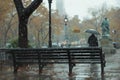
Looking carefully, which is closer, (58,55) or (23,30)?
(58,55)

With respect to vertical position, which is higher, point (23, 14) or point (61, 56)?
point (23, 14)

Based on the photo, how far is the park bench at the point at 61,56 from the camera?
41.8ft

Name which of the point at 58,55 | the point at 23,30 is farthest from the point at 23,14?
the point at 58,55

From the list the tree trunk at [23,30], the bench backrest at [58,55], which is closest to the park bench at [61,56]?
the bench backrest at [58,55]

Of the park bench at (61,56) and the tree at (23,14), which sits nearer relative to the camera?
the park bench at (61,56)

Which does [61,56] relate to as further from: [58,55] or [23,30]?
[23,30]

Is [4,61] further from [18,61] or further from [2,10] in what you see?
[2,10]

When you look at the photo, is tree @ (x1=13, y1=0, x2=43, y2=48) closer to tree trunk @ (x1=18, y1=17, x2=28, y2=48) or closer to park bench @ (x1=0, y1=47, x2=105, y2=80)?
tree trunk @ (x1=18, y1=17, x2=28, y2=48)

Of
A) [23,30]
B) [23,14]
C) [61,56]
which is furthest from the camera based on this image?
[23,30]

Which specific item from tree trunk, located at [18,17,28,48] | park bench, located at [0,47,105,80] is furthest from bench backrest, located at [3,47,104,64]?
tree trunk, located at [18,17,28,48]

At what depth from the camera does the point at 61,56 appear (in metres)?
13.1

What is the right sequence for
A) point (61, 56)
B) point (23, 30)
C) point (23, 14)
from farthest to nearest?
point (23, 30), point (23, 14), point (61, 56)

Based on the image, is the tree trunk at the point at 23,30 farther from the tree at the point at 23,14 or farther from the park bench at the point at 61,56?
the park bench at the point at 61,56

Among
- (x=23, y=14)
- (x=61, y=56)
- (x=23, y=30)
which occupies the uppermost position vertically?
(x=23, y=14)
